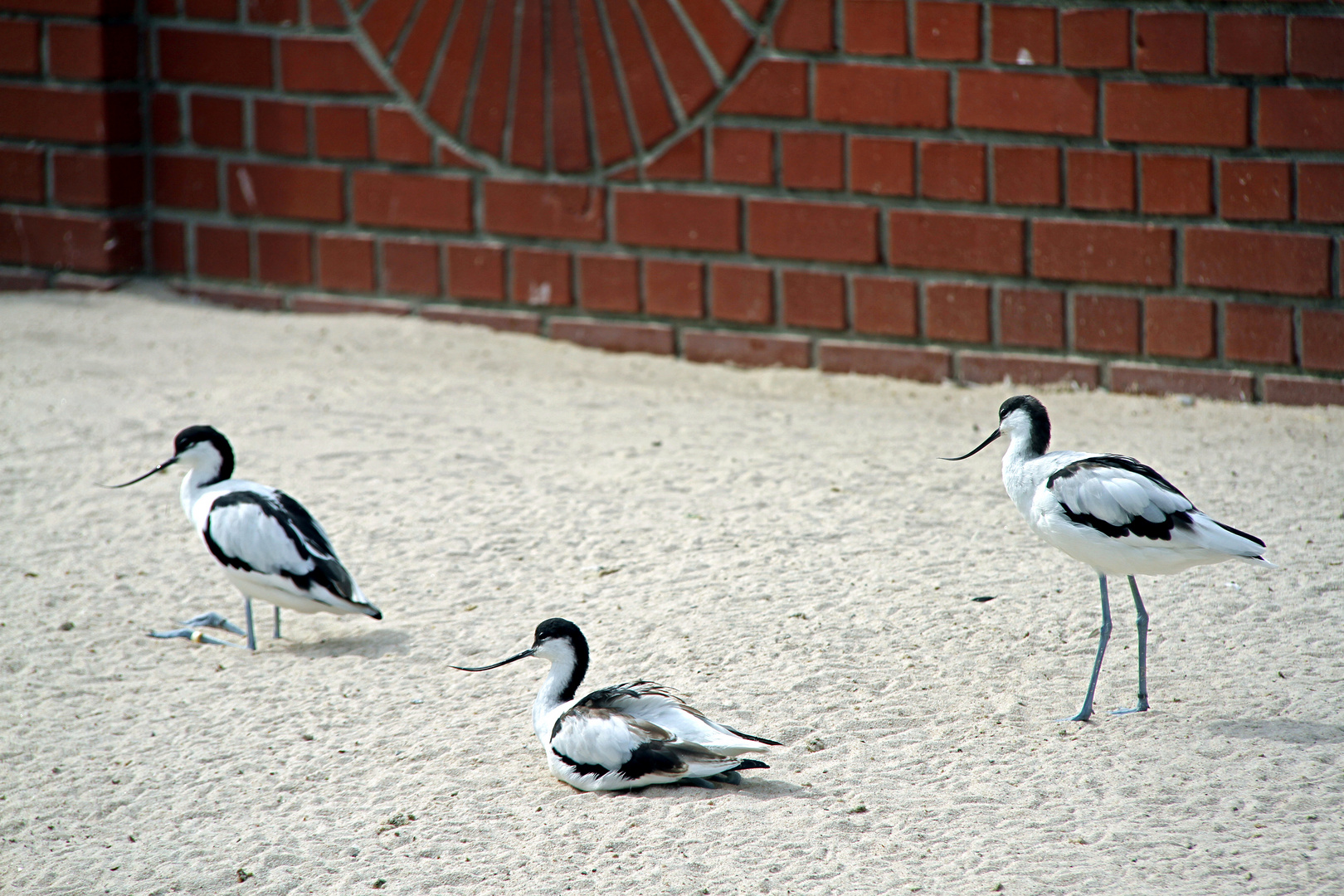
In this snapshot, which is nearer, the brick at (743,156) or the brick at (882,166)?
the brick at (882,166)

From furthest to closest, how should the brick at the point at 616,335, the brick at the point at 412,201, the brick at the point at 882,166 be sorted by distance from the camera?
the brick at the point at 412,201 < the brick at the point at 616,335 < the brick at the point at 882,166

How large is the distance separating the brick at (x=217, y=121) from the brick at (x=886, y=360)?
291 centimetres

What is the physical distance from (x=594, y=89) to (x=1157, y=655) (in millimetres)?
3588

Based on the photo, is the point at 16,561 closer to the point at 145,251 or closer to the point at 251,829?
the point at 251,829

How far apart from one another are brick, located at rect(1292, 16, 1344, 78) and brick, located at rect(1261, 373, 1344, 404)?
1096 millimetres

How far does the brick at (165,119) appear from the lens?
664cm

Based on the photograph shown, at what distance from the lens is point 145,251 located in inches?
272

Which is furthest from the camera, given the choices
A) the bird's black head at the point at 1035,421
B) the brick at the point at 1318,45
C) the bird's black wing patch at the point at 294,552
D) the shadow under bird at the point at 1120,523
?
the brick at the point at 1318,45

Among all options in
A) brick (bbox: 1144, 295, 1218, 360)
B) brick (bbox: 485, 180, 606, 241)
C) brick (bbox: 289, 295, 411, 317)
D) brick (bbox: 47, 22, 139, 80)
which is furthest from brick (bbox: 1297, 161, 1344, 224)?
brick (bbox: 47, 22, 139, 80)

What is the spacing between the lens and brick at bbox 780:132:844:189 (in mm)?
5703

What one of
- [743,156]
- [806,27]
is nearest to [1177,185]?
[806,27]

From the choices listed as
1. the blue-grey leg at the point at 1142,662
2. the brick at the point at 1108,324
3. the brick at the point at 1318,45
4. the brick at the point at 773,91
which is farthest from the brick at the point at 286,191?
the blue-grey leg at the point at 1142,662

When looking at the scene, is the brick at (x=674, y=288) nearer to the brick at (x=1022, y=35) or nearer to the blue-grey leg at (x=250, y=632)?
the brick at (x=1022, y=35)

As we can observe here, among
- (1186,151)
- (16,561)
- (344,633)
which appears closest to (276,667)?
(344,633)
